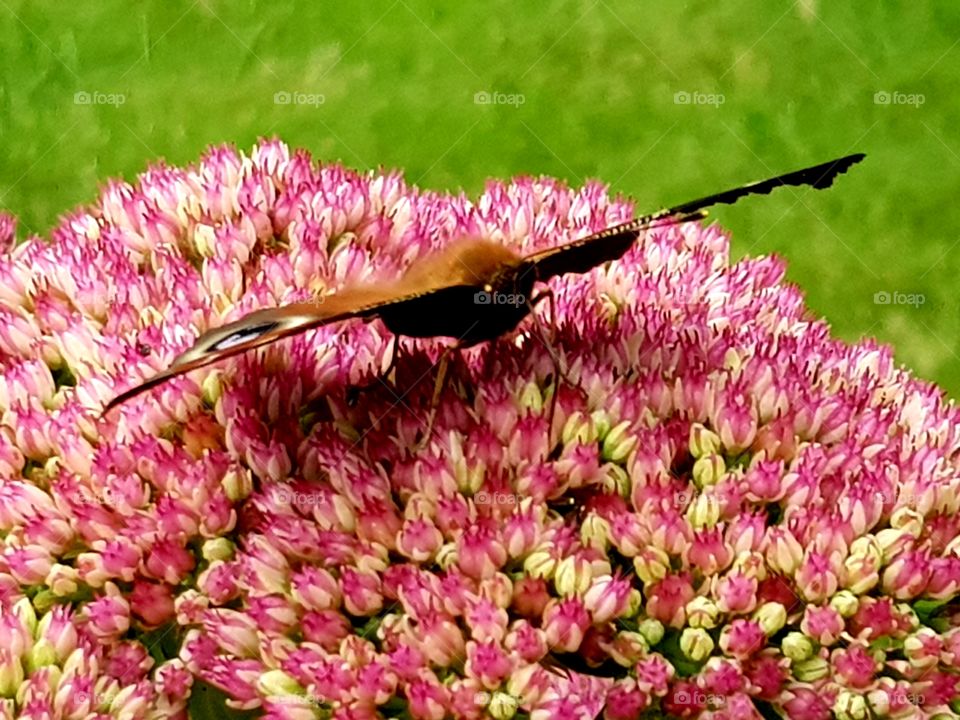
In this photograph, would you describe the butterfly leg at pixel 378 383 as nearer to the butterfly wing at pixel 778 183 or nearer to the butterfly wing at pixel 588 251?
the butterfly wing at pixel 588 251

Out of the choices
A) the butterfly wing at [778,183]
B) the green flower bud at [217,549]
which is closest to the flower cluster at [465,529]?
the green flower bud at [217,549]

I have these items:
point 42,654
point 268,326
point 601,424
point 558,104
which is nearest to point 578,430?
point 601,424

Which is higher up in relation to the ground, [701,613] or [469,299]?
[469,299]

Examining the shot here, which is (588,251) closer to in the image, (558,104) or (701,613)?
(701,613)

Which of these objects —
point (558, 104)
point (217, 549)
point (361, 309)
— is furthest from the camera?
point (558, 104)

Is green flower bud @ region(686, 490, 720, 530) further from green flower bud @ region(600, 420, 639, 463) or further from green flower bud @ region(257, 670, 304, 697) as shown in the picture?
green flower bud @ region(257, 670, 304, 697)

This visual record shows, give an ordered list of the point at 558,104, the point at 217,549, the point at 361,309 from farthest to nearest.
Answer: the point at 558,104 → the point at 217,549 → the point at 361,309

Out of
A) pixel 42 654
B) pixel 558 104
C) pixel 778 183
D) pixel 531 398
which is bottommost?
pixel 42 654
